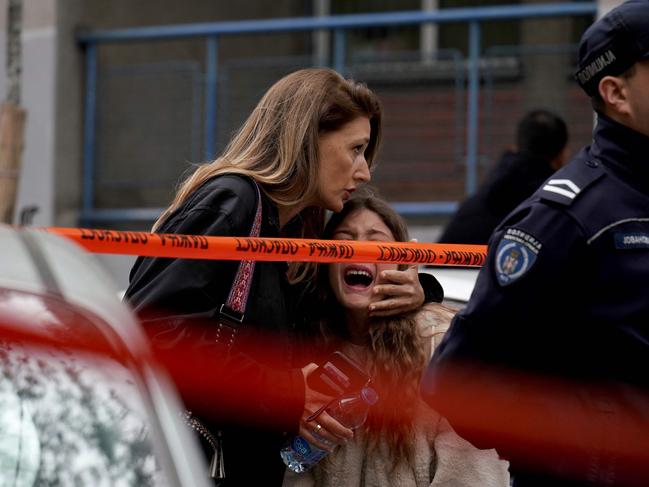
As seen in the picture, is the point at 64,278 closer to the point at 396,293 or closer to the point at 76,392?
the point at 76,392

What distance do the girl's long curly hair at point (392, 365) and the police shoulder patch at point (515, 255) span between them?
118cm

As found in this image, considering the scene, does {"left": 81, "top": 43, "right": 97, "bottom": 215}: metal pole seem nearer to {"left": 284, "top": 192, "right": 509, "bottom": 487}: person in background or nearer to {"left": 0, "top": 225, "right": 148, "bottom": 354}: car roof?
{"left": 284, "top": 192, "right": 509, "bottom": 487}: person in background

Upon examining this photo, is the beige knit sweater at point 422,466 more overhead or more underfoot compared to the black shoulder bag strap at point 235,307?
more underfoot

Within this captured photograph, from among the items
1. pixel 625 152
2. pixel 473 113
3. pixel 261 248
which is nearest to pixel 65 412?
pixel 625 152

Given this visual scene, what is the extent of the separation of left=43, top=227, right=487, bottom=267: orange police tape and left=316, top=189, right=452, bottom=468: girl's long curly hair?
0.21m

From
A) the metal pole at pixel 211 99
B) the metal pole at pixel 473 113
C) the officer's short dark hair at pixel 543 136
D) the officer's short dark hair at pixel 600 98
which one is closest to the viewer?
the officer's short dark hair at pixel 600 98

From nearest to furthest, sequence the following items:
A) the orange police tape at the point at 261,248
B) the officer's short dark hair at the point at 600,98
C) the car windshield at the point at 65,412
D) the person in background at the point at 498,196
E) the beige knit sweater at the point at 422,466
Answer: the car windshield at the point at 65,412 → the officer's short dark hair at the point at 600,98 → the orange police tape at the point at 261,248 → the beige knit sweater at the point at 422,466 → the person in background at the point at 498,196

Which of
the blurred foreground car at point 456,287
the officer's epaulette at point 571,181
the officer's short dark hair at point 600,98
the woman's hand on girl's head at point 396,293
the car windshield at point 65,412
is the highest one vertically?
the officer's short dark hair at point 600,98

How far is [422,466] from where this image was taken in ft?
12.6

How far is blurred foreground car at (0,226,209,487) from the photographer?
2.09 meters

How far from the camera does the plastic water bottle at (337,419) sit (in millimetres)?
3703

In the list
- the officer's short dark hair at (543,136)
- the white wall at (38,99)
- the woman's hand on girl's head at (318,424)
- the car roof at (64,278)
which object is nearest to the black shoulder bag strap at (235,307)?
the woman's hand on girl's head at (318,424)

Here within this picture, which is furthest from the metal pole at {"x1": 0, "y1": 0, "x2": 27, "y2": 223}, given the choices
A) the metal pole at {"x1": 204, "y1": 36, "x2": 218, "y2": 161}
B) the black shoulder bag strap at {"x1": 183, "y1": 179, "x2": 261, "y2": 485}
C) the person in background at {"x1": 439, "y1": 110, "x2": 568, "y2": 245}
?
the black shoulder bag strap at {"x1": 183, "y1": 179, "x2": 261, "y2": 485}

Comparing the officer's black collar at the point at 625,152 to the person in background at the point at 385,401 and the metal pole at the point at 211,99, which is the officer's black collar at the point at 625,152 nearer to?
the person in background at the point at 385,401
